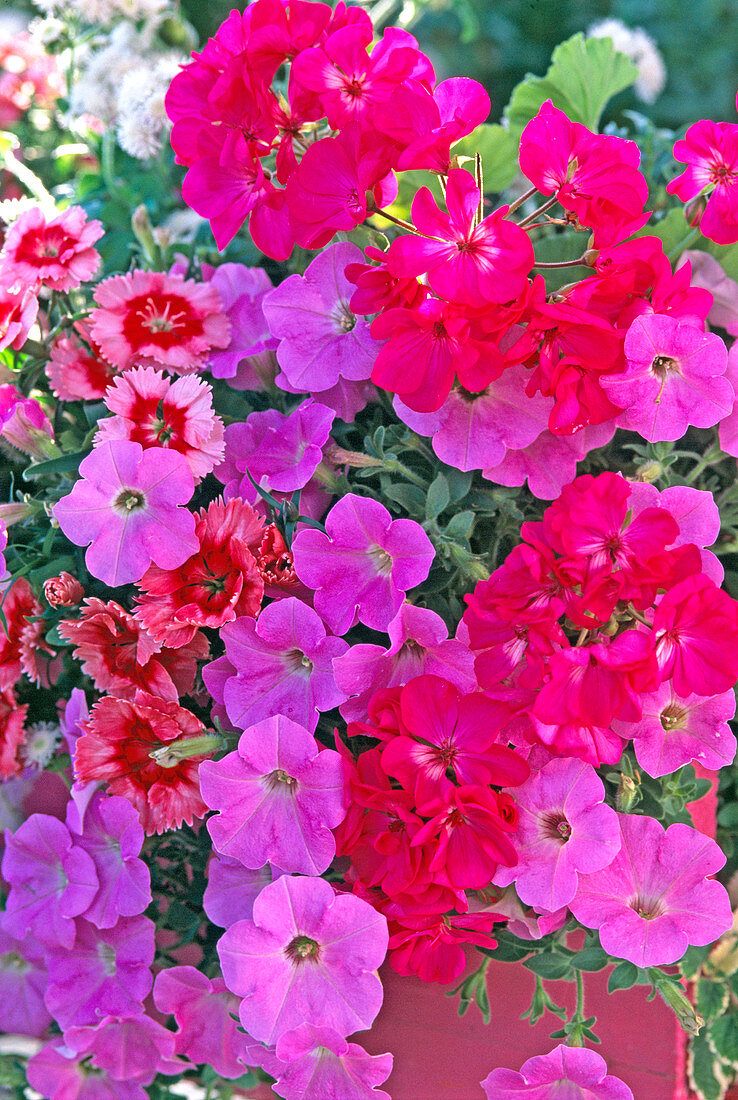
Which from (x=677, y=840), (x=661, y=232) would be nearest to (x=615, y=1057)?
(x=677, y=840)

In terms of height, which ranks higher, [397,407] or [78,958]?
[397,407]

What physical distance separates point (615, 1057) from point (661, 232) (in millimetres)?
538

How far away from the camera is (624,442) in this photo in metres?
0.62

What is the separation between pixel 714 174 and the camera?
553 millimetres

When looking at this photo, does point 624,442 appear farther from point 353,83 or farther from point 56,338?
point 56,338

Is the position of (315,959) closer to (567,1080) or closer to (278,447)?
(567,1080)

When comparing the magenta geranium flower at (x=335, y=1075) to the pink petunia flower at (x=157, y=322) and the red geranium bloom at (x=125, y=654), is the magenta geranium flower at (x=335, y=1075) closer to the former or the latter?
the red geranium bloom at (x=125, y=654)

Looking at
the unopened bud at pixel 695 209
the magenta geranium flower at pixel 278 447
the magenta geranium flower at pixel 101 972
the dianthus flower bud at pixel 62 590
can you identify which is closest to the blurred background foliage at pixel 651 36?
the unopened bud at pixel 695 209

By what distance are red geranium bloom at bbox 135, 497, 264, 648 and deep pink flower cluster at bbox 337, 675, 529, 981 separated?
0.10 metres

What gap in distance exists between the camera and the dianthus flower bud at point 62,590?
55 cm

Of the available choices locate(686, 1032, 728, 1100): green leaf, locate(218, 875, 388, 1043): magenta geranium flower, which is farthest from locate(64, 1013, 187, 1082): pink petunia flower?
locate(686, 1032, 728, 1100): green leaf

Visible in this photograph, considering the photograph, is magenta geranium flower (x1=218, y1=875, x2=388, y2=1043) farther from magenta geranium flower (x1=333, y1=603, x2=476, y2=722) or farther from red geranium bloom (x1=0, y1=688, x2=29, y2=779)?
red geranium bloom (x1=0, y1=688, x2=29, y2=779)

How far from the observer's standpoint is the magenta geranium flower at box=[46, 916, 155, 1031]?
1.93ft

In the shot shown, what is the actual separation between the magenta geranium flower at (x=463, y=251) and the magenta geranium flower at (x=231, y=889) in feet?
1.11
